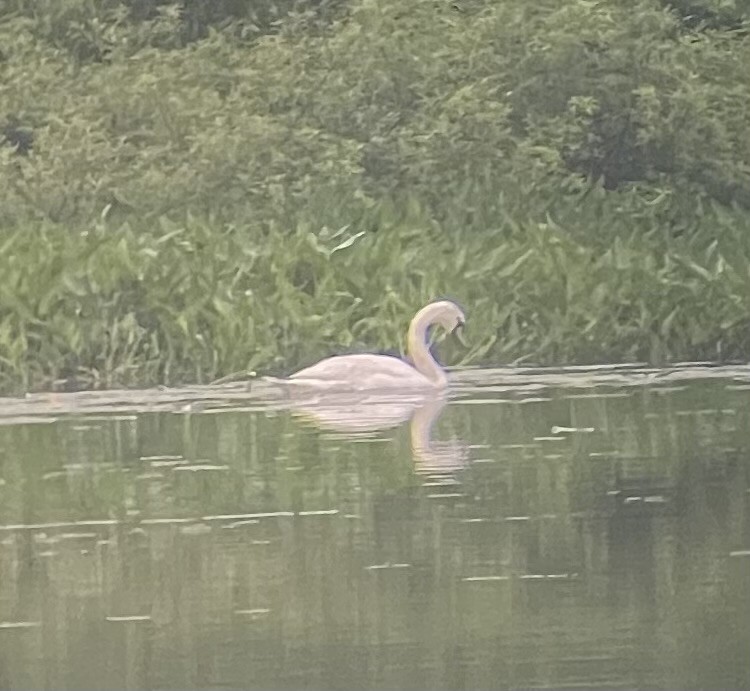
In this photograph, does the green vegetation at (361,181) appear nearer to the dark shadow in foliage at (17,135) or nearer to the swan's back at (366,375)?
the dark shadow in foliage at (17,135)

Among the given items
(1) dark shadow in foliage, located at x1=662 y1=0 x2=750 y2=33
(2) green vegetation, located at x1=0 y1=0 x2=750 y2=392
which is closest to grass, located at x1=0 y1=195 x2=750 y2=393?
(2) green vegetation, located at x1=0 y1=0 x2=750 y2=392

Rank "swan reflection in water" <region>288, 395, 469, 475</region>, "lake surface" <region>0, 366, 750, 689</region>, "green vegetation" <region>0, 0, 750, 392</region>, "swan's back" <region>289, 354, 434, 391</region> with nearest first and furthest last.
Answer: "lake surface" <region>0, 366, 750, 689</region> → "swan reflection in water" <region>288, 395, 469, 475</region> → "swan's back" <region>289, 354, 434, 391</region> → "green vegetation" <region>0, 0, 750, 392</region>

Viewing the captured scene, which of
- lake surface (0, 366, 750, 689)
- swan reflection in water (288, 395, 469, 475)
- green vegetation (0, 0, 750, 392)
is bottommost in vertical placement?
lake surface (0, 366, 750, 689)

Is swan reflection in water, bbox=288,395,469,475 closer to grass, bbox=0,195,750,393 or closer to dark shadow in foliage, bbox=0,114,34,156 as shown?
grass, bbox=0,195,750,393

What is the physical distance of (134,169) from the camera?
4.10 meters

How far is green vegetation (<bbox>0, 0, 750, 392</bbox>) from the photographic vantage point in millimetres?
3682

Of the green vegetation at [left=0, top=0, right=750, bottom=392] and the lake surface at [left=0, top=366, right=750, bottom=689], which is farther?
the green vegetation at [left=0, top=0, right=750, bottom=392]

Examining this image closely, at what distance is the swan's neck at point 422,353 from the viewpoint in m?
3.45

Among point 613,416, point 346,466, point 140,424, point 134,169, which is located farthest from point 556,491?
point 134,169

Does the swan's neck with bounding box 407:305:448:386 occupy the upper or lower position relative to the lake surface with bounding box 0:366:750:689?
upper

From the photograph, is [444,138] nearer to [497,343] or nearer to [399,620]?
[497,343]

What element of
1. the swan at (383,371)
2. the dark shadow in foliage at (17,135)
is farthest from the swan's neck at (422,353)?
the dark shadow in foliage at (17,135)

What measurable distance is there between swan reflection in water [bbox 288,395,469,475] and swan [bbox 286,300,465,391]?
32 mm

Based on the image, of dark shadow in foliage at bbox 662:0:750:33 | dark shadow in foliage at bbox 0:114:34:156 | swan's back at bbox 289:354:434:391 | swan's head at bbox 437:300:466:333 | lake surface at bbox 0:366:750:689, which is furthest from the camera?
dark shadow in foliage at bbox 662:0:750:33
